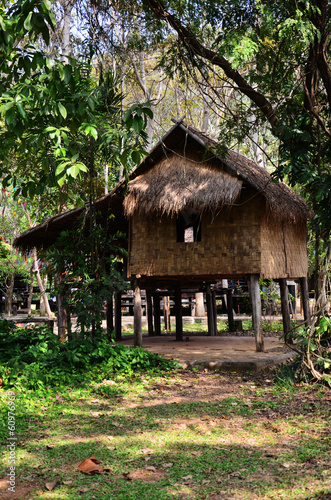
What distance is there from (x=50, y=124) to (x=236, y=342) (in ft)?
22.9

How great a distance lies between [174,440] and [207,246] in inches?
189

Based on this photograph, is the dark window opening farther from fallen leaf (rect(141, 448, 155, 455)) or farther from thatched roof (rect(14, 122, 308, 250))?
fallen leaf (rect(141, 448, 155, 455))

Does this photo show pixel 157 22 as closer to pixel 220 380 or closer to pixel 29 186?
pixel 29 186

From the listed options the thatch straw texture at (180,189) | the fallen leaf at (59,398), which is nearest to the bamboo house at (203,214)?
the thatch straw texture at (180,189)

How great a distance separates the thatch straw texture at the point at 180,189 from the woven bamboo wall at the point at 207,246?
0.32 metres

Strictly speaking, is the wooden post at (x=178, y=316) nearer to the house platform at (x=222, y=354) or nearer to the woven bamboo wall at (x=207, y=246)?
the house platform at (x=222, y=354)

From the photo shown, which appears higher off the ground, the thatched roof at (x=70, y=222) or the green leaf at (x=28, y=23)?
the green leaf at (x=28, y=23)

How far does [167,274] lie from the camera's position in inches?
345

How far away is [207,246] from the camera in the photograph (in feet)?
28.1

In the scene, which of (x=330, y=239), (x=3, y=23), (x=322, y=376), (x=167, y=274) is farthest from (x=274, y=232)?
(x=3, y=23)

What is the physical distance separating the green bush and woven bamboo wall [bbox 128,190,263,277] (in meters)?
1.91

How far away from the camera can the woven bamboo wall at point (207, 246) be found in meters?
8.36

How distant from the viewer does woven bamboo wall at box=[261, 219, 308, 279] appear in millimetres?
8586

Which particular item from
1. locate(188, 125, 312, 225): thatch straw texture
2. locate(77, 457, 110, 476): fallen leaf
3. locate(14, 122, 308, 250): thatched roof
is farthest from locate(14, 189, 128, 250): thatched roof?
locate(77, 457, 110, 476): fallen leaf
